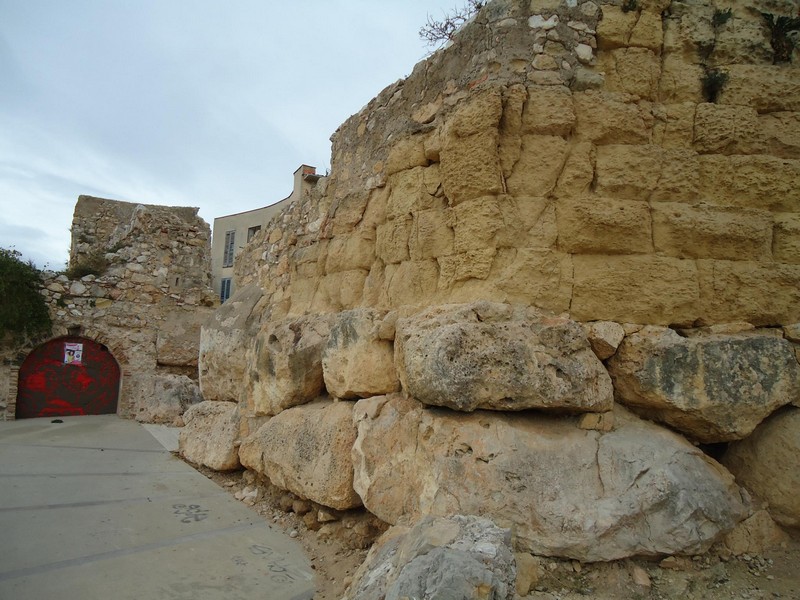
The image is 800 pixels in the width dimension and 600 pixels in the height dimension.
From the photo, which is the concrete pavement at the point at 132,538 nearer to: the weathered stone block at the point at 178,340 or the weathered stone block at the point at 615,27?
the weathered stone block at the point at 615,27

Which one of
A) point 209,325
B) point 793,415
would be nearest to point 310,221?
point 209,325

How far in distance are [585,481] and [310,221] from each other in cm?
307

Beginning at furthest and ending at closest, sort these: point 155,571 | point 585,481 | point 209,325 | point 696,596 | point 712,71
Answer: point 209,325 < point 712,71 < point 155,571 < point 585,481 < point 696,596

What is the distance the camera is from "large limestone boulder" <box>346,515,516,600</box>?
161cm

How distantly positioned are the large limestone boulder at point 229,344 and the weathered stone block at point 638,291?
310 cm

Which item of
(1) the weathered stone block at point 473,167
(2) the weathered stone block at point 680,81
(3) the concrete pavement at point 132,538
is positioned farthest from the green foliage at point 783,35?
(3) the concrete pavement at point 132,538

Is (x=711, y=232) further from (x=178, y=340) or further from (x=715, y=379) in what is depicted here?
(x=178, y=340)

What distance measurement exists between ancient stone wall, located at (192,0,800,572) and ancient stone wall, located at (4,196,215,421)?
20.8 feet

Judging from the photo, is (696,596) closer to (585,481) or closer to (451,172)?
(585,481)

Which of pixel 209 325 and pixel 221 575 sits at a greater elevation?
pixel 209 325

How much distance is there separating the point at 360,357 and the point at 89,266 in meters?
8.22

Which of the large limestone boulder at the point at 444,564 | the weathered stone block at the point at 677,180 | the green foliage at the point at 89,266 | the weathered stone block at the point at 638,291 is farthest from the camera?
the green foliage at the point at 89,266

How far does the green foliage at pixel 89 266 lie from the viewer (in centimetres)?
912

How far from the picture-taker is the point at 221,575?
2.67 m
